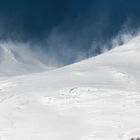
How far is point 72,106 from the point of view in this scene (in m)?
25.5

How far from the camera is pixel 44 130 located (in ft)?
69.4

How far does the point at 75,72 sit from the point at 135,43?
1982 centimetres

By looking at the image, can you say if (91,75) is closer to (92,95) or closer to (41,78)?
(41,78)

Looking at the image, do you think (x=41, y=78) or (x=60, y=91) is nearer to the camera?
(x=60, y=91)

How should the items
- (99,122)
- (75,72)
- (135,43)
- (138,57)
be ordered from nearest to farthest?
(99,122)
(75,72)
(138,57)
(135,43)

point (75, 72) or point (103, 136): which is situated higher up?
point (75, 72)

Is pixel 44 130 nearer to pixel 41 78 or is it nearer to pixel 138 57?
pixel 41 78

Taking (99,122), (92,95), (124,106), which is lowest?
(99,122)

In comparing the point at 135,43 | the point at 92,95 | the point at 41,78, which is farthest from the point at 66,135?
the point at 135,43

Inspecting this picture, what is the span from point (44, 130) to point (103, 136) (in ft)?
8.65

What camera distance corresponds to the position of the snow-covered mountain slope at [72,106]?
20828 millimetres

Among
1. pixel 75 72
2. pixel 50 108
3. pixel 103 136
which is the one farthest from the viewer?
pixel 75 72

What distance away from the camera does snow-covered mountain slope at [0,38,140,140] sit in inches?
820

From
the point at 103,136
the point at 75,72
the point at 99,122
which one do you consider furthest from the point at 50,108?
the point at 75,72
